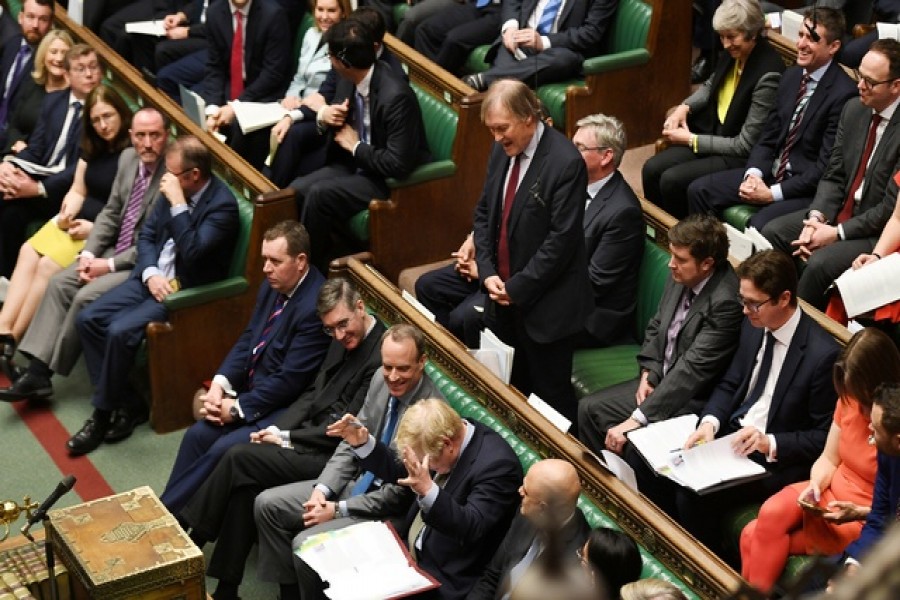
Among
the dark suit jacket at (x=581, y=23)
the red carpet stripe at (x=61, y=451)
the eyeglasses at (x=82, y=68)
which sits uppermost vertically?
the dark suit jacket at (x=581, y=23)

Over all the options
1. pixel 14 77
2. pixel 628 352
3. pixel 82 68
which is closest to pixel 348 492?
pixel 628 352

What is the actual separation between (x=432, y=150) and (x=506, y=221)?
1.49 meters

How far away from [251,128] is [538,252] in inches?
86.6

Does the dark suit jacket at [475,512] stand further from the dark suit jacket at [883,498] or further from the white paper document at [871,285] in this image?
the white paper document at [871,285]

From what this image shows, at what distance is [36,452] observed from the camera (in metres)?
4.98

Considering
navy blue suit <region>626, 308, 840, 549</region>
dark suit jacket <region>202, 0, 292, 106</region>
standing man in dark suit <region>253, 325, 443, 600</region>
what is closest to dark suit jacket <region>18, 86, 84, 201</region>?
dark suit jacket <region>202, 0, 292, 106</region>

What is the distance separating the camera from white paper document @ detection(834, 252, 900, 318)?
3898 millimetres

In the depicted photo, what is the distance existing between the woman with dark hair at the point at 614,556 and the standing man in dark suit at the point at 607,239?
4.70ft

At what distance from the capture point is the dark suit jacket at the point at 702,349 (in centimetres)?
374

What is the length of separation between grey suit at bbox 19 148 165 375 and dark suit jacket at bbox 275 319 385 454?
132cm

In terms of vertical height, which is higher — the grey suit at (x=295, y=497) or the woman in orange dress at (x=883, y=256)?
the woman in orange dress at (x=883, y=256)

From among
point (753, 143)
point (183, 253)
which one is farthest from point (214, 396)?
point (753, 143)

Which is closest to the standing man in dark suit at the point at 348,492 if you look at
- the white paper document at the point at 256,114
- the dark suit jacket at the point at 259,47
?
the white paper document at the point at 256,114

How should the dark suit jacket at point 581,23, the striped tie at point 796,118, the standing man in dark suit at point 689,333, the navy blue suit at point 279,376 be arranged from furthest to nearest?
the dark suit jacket at point 581,23, the striped tie at point 796,118, the navy blue suit at point 279,376, the standing man in dark suit at point 689,333
